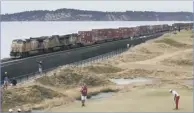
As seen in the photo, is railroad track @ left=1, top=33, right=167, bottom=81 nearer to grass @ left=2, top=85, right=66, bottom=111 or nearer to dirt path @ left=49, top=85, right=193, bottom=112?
grass @ left=2, top=85, right=66, bottom=111

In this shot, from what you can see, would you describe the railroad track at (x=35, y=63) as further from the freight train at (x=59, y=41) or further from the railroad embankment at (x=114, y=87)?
the freight train at (x=59, y=41)

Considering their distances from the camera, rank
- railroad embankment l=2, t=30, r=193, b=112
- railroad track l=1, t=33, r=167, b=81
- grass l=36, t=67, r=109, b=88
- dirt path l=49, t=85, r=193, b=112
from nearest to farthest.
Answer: dirt path l=49, t=85, r=193, b=112 → railroad embankment l=2, t=30, r=193, b=112 → railroad track l=1, t=33, r=167, b=81 → grass l=36, t=67, r=109, b=88

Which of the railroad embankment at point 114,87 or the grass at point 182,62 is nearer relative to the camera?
the railroad embankment at point 114,87

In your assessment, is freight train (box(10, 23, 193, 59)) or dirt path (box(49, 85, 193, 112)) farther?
freight train (box(10, 23, 193, 59))

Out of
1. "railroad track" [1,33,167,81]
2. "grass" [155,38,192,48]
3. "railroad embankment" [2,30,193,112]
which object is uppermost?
"railroad track" [1,33,167,81]

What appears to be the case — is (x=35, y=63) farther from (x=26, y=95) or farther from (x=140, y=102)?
(x=140, y=102)

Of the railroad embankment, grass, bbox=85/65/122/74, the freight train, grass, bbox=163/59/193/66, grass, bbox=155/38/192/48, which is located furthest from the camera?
grass, bbox=155/38/192/48

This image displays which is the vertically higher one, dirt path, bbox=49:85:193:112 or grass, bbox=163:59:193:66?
dirt path, bbox=49:85:193:112

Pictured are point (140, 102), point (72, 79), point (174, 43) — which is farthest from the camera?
point (174, 43)

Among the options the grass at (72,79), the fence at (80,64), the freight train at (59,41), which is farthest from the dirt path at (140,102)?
the freight train at (59,41)

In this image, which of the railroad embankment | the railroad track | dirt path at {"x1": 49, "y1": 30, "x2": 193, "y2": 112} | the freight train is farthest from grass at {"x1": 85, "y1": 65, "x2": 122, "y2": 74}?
the freight train

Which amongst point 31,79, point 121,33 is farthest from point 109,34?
point 31,79

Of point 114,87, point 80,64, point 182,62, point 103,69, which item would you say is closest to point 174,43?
point 182,62
